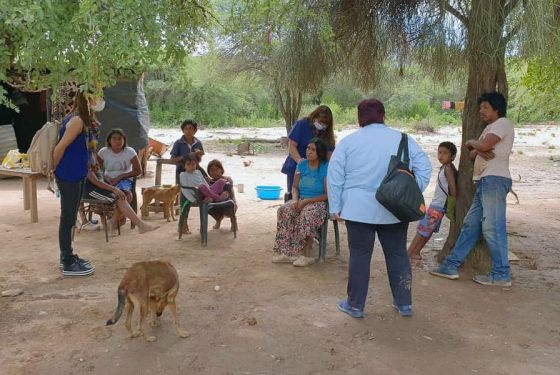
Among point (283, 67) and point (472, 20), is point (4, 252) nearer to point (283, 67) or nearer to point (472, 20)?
point (283, 67)

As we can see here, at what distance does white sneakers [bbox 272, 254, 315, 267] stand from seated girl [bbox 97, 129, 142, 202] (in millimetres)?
2118

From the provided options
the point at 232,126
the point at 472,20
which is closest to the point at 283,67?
the point at 472,20

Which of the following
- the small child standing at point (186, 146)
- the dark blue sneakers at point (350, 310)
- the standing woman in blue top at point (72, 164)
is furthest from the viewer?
the small child standing at point (186, 146)

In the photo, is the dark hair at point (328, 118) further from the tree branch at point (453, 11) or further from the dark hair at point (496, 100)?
the dark hair at point (496, 100)

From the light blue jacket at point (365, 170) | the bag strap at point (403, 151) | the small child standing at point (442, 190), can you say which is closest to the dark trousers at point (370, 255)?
the light blue jacket at point (365, 170)

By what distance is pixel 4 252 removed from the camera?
18.9ft

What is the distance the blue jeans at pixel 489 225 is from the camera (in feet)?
15.3

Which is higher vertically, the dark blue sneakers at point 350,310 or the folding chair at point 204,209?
the folding chair at point 204,209

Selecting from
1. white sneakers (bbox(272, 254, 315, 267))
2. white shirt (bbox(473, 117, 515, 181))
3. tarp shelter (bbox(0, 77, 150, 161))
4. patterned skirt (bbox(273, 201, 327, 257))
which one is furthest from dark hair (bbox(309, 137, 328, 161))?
tarp shelter (bbox(0, 77, 150, 161))

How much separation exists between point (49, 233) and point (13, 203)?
2337 mm

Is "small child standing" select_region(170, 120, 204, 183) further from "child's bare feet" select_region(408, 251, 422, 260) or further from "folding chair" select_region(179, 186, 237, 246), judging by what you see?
"child's bare feet" select_region(408, 251, 422, 260)

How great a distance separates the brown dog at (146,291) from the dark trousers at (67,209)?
A: 5.03 feet

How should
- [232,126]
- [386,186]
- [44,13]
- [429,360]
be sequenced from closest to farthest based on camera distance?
[44,13], [429,360], [386,186], [232,126]

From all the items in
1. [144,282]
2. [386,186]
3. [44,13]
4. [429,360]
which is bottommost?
[429,360]
